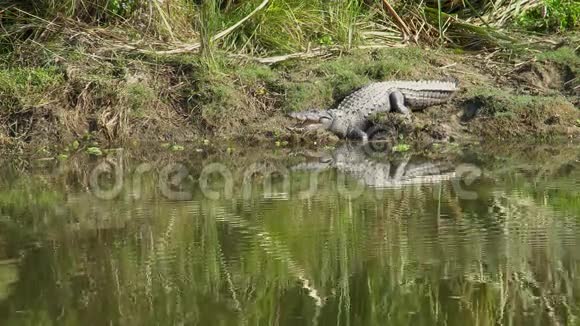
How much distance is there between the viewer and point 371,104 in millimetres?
9227

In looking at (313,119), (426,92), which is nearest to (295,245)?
(313,119)

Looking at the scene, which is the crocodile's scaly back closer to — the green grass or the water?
the water

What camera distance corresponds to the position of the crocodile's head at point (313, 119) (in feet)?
29.5

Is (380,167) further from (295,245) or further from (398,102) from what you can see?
(295,245)

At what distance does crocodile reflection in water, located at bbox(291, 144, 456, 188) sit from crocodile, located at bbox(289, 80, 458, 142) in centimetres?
49

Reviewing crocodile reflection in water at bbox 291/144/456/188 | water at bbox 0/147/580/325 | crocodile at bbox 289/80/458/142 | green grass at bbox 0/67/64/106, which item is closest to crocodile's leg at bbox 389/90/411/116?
crocodile at bbox 289/80/458/142

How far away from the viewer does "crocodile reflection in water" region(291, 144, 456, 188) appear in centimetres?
682

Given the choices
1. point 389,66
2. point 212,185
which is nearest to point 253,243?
point 212,185

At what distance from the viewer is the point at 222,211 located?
577 centimetres

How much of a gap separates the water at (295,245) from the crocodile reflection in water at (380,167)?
0.09 ft

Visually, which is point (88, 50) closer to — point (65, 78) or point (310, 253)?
point (65, 78)

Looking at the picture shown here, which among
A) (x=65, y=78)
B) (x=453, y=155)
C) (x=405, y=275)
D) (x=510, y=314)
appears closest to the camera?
(x=510, y=314)

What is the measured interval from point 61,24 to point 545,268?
6597 mm

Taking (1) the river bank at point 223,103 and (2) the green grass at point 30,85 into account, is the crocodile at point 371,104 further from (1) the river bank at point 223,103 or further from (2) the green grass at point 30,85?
(2) the green grass at point 30,85
